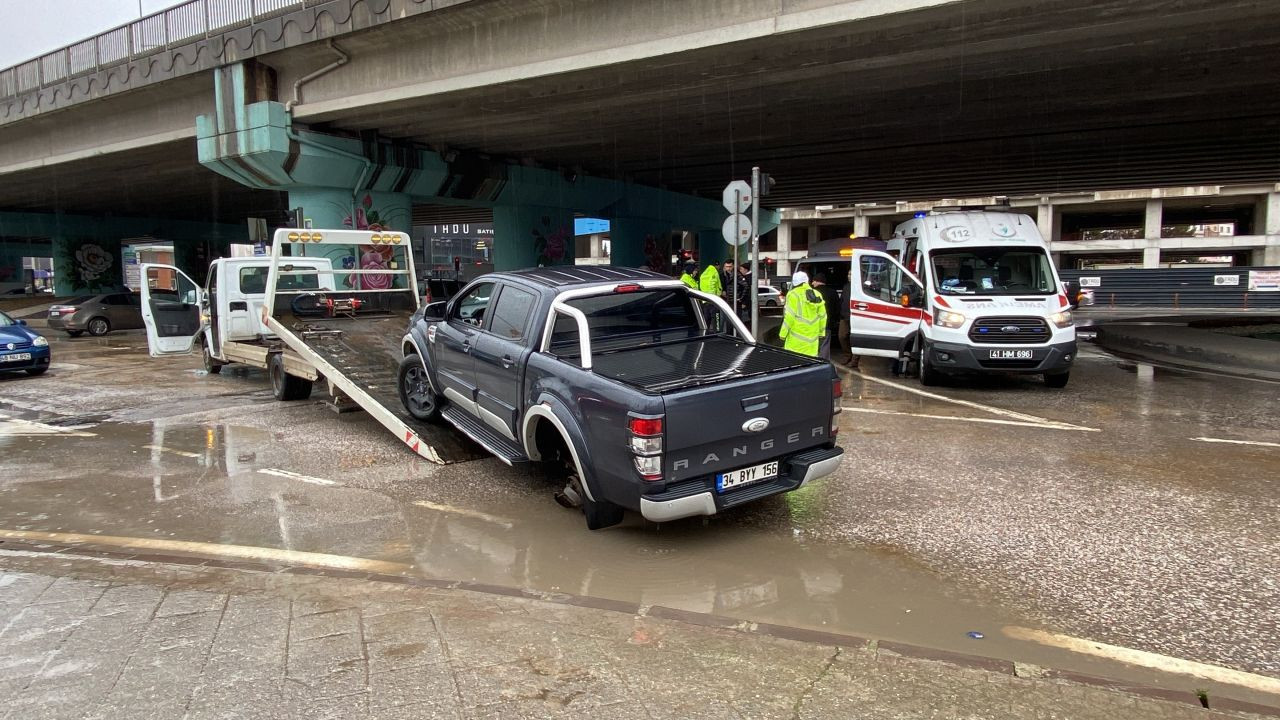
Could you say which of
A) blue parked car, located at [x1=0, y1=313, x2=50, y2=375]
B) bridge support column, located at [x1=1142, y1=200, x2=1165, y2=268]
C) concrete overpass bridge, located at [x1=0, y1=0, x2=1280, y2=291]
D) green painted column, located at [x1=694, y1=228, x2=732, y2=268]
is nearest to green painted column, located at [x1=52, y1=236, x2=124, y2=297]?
concrete overpass bridge, located at [x1=0, y1=0, x2=1280, y2=291]

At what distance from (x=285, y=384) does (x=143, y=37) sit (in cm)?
1333

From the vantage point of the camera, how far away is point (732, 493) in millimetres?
4805

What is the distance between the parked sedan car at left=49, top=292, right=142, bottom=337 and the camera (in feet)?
74.5

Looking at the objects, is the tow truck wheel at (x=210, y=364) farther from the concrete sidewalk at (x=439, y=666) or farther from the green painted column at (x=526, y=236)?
the green painted column at (x=526, y=236)

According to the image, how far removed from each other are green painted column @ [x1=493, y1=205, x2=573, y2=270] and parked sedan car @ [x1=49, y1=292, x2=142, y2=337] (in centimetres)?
1087

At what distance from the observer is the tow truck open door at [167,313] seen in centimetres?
1507

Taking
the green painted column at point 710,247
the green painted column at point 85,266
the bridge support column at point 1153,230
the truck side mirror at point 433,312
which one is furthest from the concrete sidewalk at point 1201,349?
the green painted column at point 85,266

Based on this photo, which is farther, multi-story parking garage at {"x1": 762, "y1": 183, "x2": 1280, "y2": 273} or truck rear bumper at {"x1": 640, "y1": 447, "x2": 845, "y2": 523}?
multi-story parking garage at {"x1": 762, "y1": 183, "x2": 1280, "y2": 273}

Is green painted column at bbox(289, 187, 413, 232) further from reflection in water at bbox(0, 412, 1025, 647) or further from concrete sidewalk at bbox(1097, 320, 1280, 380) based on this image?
concrete sidewalk at bbox(1097, 320, 1280, 380)

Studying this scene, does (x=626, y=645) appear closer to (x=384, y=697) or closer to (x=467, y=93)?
(x=384, y=697)

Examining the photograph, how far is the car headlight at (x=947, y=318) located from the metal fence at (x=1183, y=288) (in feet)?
93.2

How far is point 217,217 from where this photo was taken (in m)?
45.6

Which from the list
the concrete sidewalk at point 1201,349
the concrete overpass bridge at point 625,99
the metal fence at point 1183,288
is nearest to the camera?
the concrete overpass bridge at point 625,99

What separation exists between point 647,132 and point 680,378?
15893 millimetres
